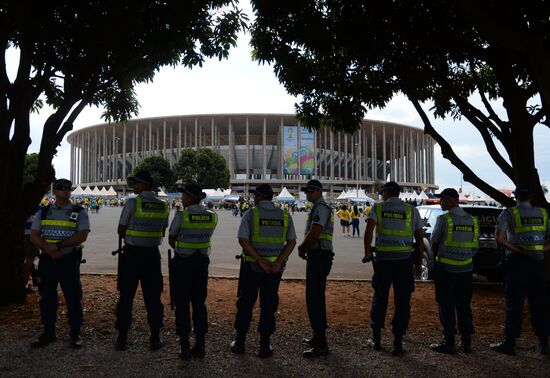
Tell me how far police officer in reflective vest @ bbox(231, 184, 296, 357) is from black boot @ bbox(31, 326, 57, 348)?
1.78 m

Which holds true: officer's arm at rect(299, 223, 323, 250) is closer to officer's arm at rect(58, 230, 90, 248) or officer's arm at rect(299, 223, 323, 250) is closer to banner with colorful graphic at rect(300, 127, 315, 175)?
officer's arm at rect(58, 230, 90, 248)

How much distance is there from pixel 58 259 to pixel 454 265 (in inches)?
155

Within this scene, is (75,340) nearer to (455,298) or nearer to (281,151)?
(455,298)

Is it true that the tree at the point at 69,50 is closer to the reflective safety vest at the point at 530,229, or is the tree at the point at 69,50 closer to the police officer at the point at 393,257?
the police officer at the point at 393,257

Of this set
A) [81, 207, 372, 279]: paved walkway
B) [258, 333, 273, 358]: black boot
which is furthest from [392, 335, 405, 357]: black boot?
[81, 207, 372, 279]: paved walkway

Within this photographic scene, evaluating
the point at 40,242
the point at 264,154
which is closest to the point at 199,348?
the point at 40,242

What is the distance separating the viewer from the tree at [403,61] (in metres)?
5.71

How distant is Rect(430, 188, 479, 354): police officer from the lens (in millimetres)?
4309

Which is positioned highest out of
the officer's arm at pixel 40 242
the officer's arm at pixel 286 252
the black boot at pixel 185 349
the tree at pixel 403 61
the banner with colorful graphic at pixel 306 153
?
the banner with colorful graphic at pixel 306 153

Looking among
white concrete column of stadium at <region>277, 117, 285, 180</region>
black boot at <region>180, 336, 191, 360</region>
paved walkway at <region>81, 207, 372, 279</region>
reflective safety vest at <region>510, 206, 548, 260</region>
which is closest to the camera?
black boot at <region>180, 336, 191, 360</region>

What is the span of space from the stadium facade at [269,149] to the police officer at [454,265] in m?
84.7

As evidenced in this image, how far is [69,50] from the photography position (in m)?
6.73

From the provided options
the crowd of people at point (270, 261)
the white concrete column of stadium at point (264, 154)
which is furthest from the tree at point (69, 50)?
the white concrete column of stadium at point (264, 154)

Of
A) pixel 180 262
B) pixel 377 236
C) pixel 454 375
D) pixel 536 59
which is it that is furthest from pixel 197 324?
pixel 536 59
